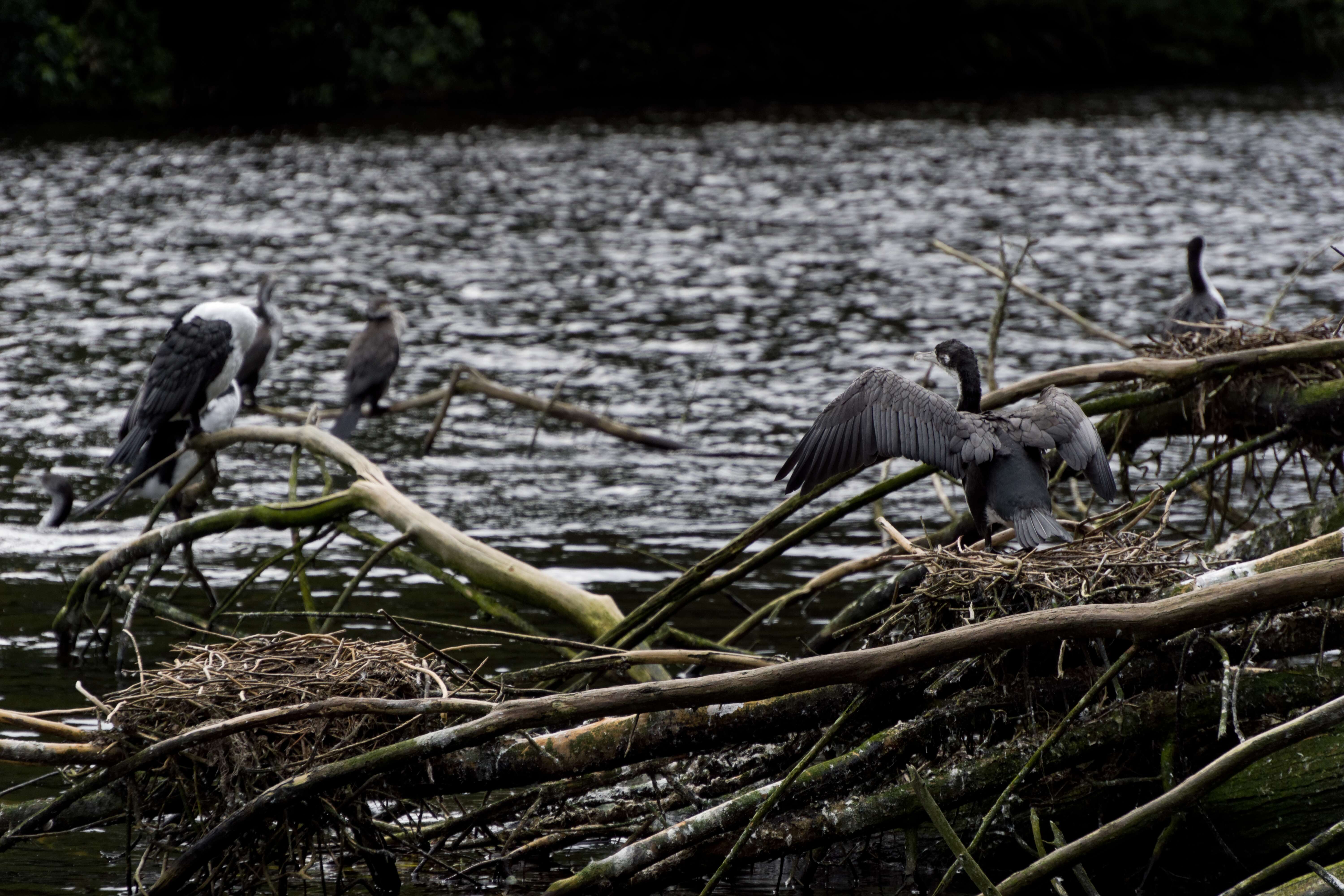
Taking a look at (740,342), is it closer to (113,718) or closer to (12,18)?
(113,718)

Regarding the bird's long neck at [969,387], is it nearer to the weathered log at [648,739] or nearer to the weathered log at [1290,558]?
the weathered log at [1290,558]

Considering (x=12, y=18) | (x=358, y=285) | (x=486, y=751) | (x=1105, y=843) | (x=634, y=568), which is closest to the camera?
(x=1105, y=843)

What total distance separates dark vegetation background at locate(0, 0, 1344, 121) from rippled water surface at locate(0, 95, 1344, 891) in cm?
546

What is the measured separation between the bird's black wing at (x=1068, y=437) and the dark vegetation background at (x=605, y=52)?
31849 millimetres

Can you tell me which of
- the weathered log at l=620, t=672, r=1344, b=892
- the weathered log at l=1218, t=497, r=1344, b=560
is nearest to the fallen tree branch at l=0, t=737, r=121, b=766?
the weathered log at l=620, t=672, r=1344, b=892

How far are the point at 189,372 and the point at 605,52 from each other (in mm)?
33074

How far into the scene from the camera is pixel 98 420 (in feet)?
40.7

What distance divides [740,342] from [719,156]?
1378 centimetres

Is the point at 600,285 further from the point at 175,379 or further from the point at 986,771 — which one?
the point at 986,771

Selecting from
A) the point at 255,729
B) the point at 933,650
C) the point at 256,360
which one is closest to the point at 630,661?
the point at 933,650

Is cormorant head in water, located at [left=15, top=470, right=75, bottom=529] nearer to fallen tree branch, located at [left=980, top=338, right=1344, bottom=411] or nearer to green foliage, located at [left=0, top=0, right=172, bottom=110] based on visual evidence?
fallen tree branch, located at [left=980, top=338, right=1344, bottom=411]

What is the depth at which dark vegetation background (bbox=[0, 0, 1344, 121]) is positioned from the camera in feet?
116

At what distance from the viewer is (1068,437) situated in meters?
4.88

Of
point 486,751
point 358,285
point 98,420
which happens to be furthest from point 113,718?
point 358,285
